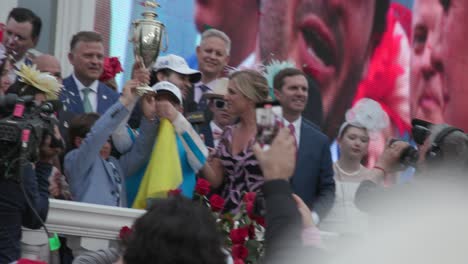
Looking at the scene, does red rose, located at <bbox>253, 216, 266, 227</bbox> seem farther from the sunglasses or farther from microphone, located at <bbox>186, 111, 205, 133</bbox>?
the sunglasses

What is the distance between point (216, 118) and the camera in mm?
9648

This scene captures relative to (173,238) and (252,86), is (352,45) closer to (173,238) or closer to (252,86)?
(252,86)

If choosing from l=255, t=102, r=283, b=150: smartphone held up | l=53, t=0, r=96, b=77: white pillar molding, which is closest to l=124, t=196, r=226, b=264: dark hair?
l=255, t=102, r=283, b=150: smartphone held up

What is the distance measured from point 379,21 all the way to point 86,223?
23.7ft

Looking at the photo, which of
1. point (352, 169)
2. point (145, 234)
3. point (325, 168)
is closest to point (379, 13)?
point (352, 169)

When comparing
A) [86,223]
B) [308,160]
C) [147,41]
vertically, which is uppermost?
[147,41]

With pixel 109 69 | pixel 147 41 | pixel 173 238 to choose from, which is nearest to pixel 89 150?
pixel 147 41

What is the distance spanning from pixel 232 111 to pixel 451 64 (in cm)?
667

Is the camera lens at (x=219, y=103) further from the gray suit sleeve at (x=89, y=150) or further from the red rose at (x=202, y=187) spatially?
the red rose at (x=202, y=187)

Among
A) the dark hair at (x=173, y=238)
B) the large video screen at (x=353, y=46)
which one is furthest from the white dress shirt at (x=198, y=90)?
the dark hair at (x=173, y=238)

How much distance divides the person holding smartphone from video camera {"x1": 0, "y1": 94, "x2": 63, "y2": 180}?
4.86 feet

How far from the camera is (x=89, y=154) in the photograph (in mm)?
8062

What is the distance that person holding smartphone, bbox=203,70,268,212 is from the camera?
8.22 metres

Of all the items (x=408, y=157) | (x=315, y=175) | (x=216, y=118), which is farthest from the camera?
(x=216, y=118)
